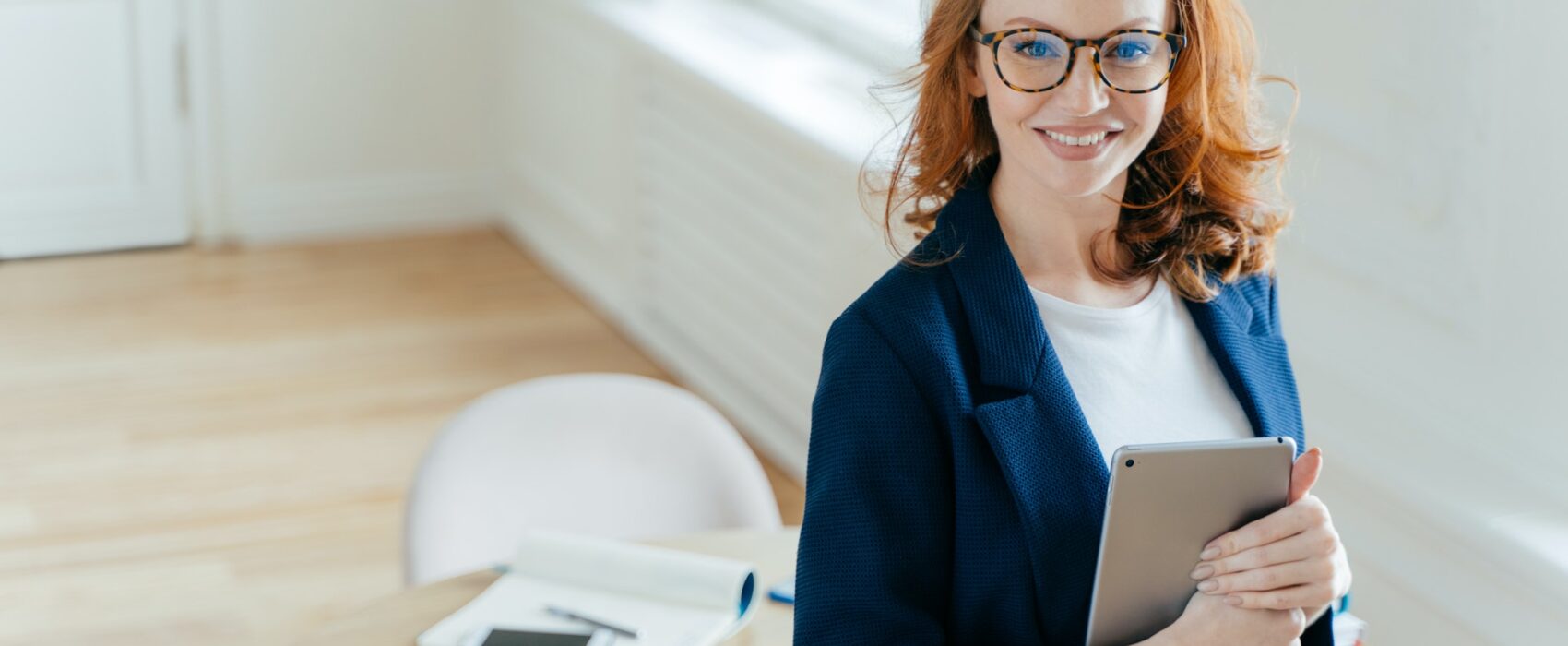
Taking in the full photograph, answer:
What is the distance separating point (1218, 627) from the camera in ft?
4.13

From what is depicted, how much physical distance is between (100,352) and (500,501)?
104 inches

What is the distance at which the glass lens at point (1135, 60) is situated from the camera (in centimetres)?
124

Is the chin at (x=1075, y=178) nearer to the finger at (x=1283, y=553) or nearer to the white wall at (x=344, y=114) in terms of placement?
the finger at (x=1283, y=553)

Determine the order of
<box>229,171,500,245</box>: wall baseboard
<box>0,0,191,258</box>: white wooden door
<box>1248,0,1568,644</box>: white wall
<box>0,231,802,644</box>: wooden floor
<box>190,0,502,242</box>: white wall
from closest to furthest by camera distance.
→ 1. <box>1248,0,1568,644</box>: white wall
2. <box>0,231,802,644</box>: wooden floor
3. <box>0,0,191,258</box>: white wooden door
4. <box>190,0,502,242</box>: white wall
5. <box>229,171,500,245</box>: wall baseboard

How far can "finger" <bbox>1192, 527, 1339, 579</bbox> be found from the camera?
1.26 meters

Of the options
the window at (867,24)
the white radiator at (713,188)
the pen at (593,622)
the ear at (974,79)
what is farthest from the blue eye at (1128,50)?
the window at (867,24)

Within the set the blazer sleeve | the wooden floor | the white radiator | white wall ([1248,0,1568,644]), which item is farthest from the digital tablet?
the wooden floor

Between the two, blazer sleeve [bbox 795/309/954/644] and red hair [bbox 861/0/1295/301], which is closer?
blazer sleeve [bbox 795/309/954/644]

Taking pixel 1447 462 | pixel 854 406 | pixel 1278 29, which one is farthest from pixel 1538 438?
pixel 854 406

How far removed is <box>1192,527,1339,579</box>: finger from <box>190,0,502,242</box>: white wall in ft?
14.8

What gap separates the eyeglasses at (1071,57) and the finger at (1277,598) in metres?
0.37

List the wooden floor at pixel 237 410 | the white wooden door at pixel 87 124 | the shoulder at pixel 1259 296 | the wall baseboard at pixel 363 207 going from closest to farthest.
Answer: the shoulder at pixel 1259 296, the wooden floor at pixel 237 410, the white wooden door at pixel 87 124, the wall baseboard at pixel 363 207

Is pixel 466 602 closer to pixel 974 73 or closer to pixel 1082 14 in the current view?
pixel 974 73

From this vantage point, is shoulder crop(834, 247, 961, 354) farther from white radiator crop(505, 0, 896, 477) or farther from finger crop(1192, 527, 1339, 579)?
white radiator crop(505, 0, 896, 477)
